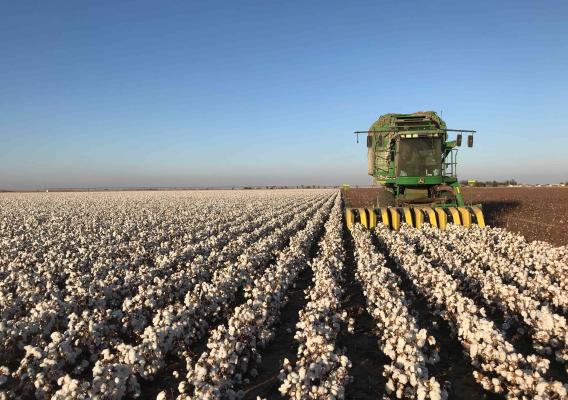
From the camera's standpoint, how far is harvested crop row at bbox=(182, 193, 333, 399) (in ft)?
14.6

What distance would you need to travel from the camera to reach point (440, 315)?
6.98 m

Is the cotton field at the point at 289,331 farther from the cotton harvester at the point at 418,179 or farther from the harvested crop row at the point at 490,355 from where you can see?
the cotton harvester at the point at 418,179

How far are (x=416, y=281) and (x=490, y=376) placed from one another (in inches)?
133

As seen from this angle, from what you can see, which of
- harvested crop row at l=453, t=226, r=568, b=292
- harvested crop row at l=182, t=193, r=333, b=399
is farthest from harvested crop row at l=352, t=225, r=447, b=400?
harvested crop row at l=453, t=226, r=568, b=292

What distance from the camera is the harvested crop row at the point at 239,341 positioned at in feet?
14.6

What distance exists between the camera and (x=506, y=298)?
280 inches

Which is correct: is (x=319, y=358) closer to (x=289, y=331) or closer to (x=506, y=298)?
(x=289, y=331)

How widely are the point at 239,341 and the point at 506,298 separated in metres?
5.00

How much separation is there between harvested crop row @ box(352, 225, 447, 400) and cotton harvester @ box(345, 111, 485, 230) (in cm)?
866

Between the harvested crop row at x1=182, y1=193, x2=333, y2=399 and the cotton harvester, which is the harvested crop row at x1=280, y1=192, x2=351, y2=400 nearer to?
the harvested crop row at x1=182, y1=193, x2=333, y2=399

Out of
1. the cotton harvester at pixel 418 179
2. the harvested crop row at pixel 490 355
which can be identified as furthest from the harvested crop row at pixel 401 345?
the cotton harvester at pixel 418 179

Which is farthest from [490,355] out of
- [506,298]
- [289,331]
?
[289,331]

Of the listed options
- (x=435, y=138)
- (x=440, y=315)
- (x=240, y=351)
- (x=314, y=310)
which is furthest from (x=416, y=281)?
(x=435, y=138)

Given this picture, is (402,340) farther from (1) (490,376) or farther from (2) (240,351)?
(2) (240,351)
